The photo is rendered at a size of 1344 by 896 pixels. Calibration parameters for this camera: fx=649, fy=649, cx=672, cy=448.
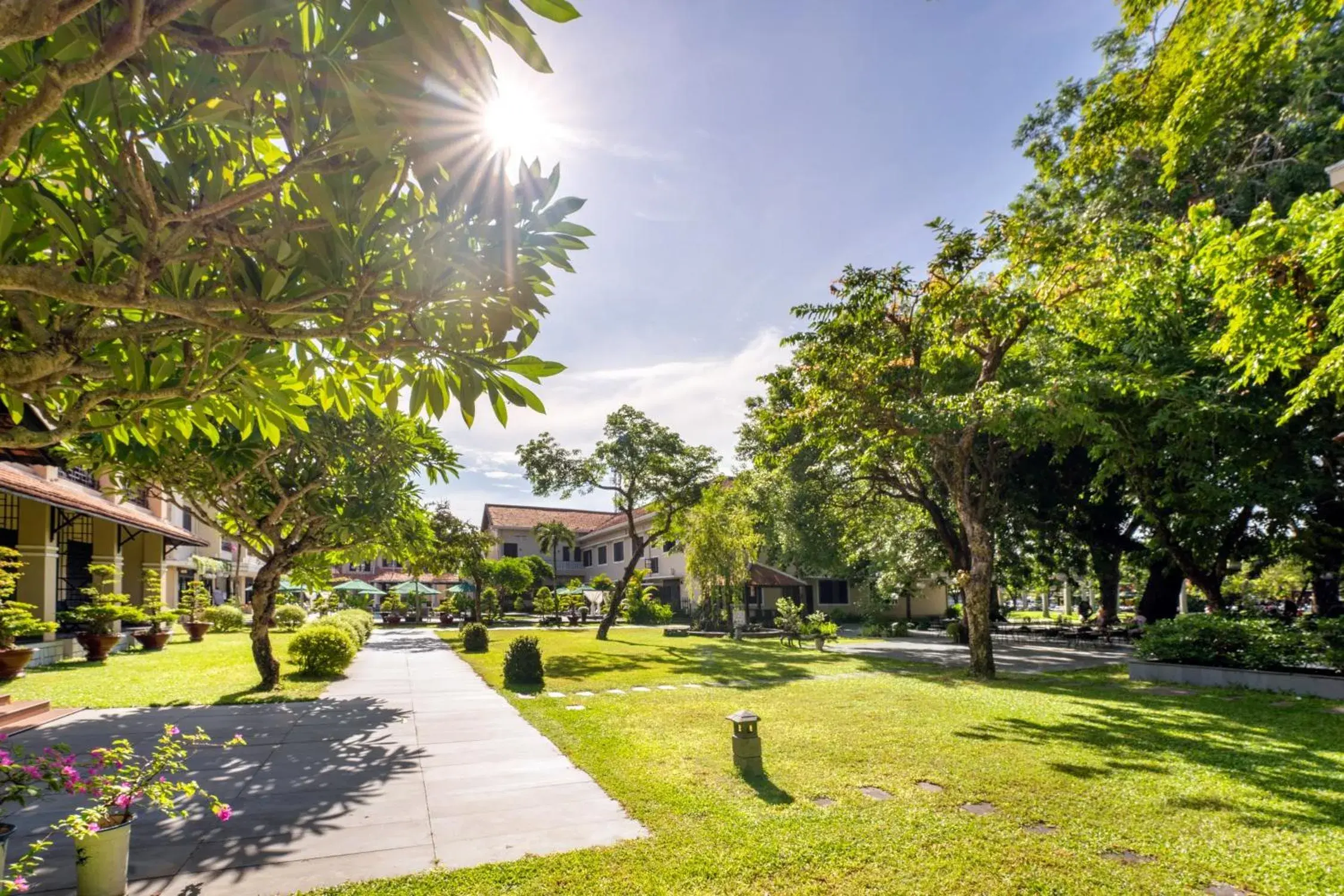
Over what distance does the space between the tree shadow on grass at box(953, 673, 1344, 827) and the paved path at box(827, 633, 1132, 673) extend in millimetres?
4887

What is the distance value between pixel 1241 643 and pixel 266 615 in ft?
64.1

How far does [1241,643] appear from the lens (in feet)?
44.2

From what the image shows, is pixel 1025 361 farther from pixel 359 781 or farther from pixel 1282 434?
pixel 359 781

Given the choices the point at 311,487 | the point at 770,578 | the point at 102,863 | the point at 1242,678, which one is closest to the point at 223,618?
the point at 311,487

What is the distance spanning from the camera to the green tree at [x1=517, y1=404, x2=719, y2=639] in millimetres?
25000

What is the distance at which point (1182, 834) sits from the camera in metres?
5.31

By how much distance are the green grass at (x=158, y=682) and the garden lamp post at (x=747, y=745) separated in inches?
335

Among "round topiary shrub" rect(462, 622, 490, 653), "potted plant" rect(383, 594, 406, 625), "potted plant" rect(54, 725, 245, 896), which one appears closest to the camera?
"potted plant" rect(54, 725, 245, 896)

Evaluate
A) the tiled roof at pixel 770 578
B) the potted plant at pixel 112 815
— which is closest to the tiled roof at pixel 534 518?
the tiled roof at pixel 770 578

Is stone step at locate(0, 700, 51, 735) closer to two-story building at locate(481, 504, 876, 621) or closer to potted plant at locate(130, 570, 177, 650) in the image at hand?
potted plant at locate(130, 570, 177, 650)

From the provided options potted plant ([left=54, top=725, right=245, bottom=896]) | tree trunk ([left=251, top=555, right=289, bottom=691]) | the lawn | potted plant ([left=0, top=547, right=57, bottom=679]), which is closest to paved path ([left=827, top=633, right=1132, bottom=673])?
the lawn

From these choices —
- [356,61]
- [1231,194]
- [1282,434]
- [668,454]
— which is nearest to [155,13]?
[356,61]

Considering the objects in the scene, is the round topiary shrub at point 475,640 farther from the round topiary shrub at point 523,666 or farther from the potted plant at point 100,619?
the potted plant at point 100,619

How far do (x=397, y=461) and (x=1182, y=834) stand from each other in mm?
11367
